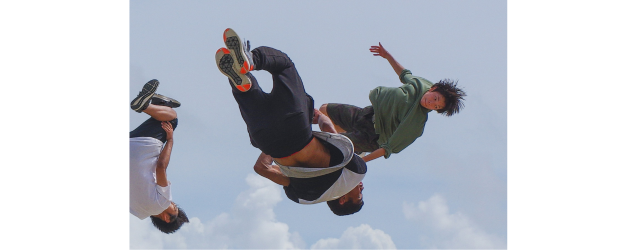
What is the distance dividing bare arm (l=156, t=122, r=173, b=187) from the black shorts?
5.34 feet

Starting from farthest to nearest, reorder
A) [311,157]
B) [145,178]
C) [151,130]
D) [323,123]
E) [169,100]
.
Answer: [169,100], [151,130], [145,178], [323,123], [311,157]

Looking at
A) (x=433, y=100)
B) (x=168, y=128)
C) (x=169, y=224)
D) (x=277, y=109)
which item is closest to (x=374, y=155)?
(x=433, y=100)

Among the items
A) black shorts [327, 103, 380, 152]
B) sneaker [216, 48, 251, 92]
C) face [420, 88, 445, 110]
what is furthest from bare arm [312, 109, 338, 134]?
sneaker [216, 48, 251, 92]

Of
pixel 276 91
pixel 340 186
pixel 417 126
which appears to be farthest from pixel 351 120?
pixel 276 91

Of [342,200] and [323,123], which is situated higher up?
[323,123]

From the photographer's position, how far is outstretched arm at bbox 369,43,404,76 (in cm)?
689

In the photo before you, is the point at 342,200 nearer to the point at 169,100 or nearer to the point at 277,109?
the point at 277,109

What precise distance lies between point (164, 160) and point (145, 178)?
23 cm

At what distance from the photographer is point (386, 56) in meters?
6.91

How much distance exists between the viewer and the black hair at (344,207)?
6.47 m

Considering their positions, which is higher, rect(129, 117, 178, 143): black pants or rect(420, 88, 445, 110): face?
rect(420, 88, 445, 110): face

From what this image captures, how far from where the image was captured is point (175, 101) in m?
6.64

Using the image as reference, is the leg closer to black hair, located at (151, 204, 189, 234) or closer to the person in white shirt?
the person in white shirt

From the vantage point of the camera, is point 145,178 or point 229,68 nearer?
point 229,68
